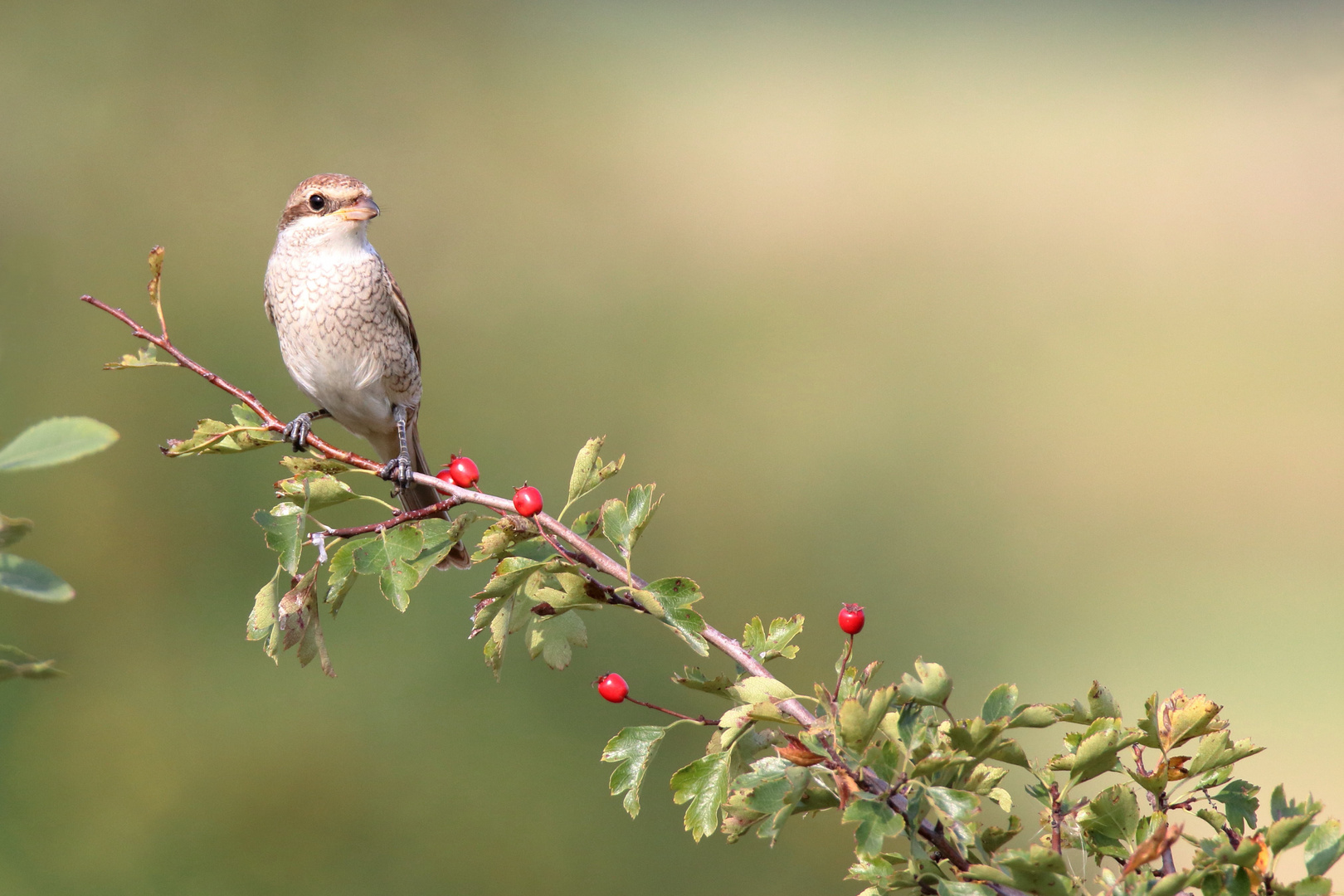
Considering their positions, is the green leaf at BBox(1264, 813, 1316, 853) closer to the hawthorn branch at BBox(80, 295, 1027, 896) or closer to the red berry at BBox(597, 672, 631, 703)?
the hawthorn branch at BBox(80, 295, 1027, 896)

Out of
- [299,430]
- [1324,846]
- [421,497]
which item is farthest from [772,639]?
[421,497]

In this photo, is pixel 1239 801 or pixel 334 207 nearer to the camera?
pixel 1239 801

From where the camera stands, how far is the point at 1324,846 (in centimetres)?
94

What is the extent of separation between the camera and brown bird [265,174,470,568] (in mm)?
2742

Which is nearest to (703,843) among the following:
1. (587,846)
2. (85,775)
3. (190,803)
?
(587,846)

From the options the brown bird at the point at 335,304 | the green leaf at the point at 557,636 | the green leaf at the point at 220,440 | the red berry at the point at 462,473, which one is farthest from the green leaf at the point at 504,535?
the brown bird at the point at 335,304

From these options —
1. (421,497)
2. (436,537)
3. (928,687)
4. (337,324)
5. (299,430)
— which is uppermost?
(928,687)

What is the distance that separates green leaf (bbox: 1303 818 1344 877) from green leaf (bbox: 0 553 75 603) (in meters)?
1.05

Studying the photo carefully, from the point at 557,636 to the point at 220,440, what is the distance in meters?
0.52

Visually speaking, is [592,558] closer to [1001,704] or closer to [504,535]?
[504,535]

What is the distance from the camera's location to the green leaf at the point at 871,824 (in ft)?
3.04

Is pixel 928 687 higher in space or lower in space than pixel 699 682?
higher

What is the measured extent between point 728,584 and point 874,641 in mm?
938

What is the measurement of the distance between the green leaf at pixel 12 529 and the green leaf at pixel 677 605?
57 cm
